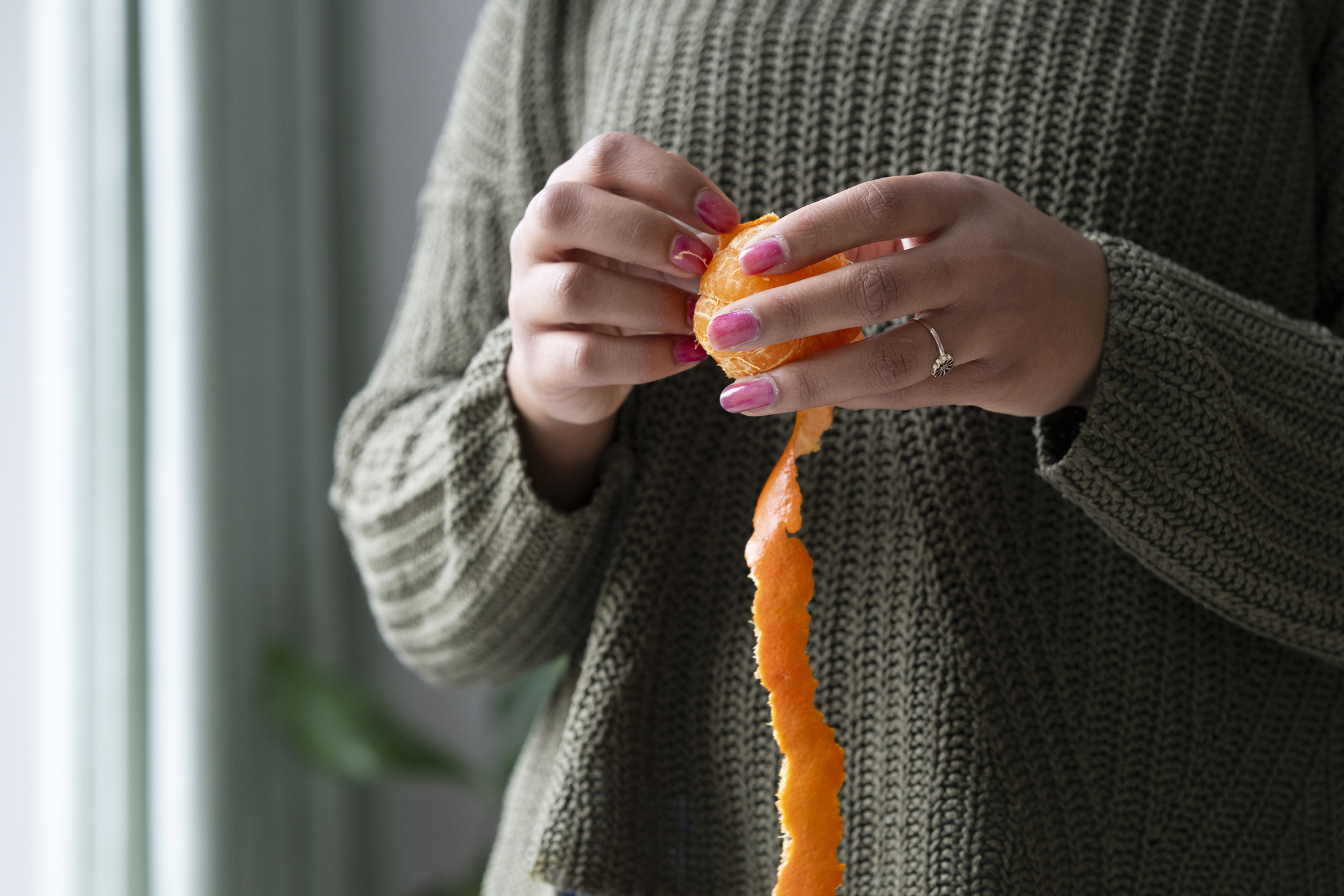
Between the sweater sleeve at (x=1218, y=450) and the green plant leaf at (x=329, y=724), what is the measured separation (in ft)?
3.26

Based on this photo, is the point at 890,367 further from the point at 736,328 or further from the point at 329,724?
the point at 329,724

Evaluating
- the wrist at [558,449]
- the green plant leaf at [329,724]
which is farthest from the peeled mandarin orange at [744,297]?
the green plant leaf at [329,724]

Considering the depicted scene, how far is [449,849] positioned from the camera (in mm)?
1625

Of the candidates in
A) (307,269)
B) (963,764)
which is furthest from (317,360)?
(963,764)

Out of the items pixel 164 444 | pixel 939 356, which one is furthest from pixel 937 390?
pixel 164 444

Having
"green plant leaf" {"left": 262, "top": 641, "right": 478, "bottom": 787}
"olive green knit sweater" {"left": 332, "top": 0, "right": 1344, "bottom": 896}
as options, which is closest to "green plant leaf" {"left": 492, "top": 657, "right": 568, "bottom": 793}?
"green plant leaf" {"left": 262, "top": 641, "right": 478, "bottom": 787}

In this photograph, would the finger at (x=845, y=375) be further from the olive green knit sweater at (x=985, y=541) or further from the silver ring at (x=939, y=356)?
the olive green knit sweater at (x=985, y=541)

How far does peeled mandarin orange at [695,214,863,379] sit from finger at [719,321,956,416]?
2 cm

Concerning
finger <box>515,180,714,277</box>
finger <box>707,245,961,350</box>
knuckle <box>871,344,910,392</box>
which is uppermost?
finger <box>515,180,714,277</box>

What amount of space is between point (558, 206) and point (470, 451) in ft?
0.63

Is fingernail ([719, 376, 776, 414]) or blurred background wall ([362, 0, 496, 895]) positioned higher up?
blurred background wall ([362, 0, 496, 895])

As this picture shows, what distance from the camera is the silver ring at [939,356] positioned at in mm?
427

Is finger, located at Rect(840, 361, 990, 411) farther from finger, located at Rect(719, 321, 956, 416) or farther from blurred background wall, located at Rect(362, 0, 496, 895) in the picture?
blurred background wall, located at Rect(362, 0, 496, 895)

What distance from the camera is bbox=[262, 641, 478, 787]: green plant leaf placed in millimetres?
1203
